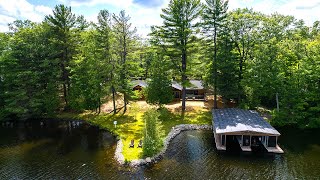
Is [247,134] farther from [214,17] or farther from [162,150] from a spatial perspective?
[214,17]

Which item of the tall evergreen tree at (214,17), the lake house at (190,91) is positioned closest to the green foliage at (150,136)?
the tall evergreen tree at (214,17)

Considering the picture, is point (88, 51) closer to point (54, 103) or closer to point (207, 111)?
point (54, 103)

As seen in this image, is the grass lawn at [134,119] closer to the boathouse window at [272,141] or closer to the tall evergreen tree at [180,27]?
the tall evergreen tree at [180,27]

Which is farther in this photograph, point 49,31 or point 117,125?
point 49,31

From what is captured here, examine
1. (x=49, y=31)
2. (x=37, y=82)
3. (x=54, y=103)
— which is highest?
(x=49, y=31)

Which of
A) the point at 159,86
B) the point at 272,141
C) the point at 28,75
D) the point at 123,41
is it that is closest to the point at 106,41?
the point at 123,41

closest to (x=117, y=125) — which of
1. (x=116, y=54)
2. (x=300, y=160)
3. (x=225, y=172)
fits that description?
(x=116, y=54)

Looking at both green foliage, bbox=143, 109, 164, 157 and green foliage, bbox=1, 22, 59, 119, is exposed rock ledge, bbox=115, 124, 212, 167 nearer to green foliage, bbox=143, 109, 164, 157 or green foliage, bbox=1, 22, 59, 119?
green foliage, bbox=143, 109, 164, 157
